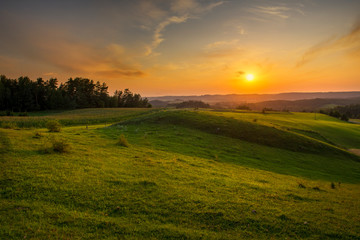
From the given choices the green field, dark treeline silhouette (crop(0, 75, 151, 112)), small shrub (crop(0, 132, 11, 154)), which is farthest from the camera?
dark treeline silhouette (crop(0, 75, 151, 112))

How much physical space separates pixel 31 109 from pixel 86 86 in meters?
34.2

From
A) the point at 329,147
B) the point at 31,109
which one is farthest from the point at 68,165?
the point at 31,109

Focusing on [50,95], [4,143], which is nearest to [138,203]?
[4,143]

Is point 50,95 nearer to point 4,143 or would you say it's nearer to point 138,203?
point 4,143

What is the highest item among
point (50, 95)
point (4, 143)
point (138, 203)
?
point (50, 95)

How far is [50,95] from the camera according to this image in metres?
89.4

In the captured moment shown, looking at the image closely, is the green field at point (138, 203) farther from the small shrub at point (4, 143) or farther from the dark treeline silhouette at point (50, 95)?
the dark treeline silhouette at point (50, 95)

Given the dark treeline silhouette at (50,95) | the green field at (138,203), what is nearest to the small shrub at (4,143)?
the green field at (138,203)

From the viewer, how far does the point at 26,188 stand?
783 cm

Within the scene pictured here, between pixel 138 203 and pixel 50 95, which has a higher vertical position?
pixel 50 95

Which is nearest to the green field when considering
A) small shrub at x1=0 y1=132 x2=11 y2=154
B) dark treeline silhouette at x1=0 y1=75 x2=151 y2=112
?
small shrub at x1=0 y1=132 x2=11 y2=154

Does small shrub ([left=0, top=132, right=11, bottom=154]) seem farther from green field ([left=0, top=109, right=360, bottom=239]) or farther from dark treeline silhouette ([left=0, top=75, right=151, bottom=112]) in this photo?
dark treeline silhouette ([left=0, top=75, right=151, bottom=112])

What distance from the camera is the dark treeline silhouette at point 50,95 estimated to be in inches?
3157

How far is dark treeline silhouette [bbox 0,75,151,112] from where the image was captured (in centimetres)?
8019
